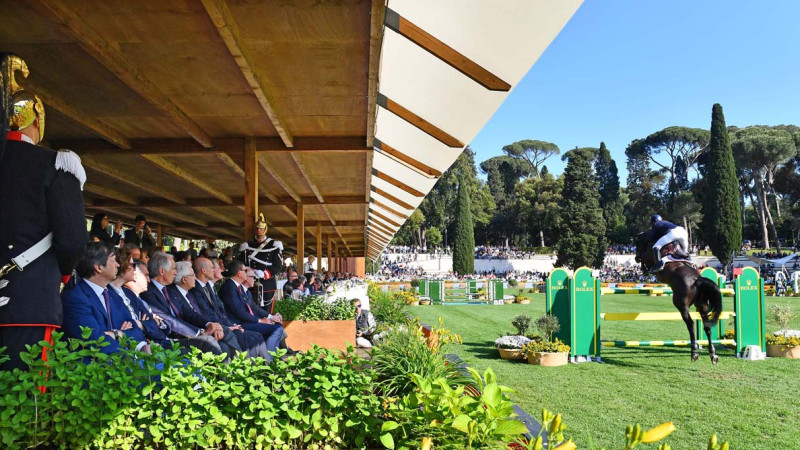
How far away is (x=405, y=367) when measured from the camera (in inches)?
149

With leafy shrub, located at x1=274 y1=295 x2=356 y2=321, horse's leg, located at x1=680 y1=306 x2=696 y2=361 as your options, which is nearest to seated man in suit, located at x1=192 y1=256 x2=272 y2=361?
leafy shrub, located at x1=274 y1=295 x2=356 y2=321

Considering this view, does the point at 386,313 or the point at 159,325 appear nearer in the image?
the point at 159,325

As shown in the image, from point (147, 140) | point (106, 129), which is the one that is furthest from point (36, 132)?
point (147, 140)

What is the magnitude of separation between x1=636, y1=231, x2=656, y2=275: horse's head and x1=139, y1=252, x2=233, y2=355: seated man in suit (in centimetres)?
670

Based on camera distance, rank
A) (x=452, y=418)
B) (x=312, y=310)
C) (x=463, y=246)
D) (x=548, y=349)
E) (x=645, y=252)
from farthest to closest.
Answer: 1. (x=463, y=246)
2. (x=645, y=252)
3. (x=548, y=349)
4. (x=312, y=310)
5. (x=452, y=418)

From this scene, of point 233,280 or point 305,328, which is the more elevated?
point 233,280

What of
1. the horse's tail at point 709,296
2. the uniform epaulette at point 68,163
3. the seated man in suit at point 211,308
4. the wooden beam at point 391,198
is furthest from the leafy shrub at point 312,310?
the horse's tail at point 709,296

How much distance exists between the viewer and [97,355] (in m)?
2.67

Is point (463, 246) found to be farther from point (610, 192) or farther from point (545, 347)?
point (545, 347)

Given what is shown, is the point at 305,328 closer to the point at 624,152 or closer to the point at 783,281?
the point at 783,281

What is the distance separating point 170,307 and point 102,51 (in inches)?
74.9

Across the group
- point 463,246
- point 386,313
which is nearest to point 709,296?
point 386,313

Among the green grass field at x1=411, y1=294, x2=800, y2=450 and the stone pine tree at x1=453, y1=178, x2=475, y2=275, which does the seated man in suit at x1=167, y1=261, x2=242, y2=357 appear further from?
the stone pine tree at x1=453, y1=178, x2=475, y2=275

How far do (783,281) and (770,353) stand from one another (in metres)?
28.4
